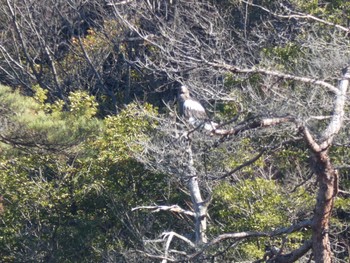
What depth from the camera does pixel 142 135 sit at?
13.2m

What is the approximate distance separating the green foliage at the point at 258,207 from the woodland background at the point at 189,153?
0.02 metres

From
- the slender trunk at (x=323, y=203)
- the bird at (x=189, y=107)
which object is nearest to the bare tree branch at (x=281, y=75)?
the slender trunk at (x=323, y=203)

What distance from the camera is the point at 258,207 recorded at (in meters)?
11.9

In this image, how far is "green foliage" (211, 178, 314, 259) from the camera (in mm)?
11578

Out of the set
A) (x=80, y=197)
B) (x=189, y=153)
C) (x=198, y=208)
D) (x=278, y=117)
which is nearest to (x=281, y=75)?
(x=278, y=117)

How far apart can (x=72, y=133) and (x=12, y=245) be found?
16.0 feet

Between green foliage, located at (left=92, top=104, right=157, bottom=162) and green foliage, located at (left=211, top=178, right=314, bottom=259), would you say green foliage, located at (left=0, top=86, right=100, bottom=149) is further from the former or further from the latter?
green foliage, located at (left=92, top=104, right=157, bottom=162)

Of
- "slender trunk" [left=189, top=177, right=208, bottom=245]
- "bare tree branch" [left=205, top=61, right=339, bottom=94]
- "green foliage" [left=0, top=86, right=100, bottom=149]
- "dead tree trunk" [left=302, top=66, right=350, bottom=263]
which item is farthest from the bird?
"dead tree trunk" [left=302, top=66, right=350, bottom=263]

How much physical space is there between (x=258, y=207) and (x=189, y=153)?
2198 mm

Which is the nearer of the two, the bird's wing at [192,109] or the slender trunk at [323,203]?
the slender trunk at [323,203]

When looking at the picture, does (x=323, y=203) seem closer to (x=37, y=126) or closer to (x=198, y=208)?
(x=37, y=126)

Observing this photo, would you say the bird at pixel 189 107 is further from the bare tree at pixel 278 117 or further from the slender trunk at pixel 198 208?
the slender trunk at pixel 198 208

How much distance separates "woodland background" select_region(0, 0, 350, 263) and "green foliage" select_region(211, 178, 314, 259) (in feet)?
0.06

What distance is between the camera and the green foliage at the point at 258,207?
38.0ft
